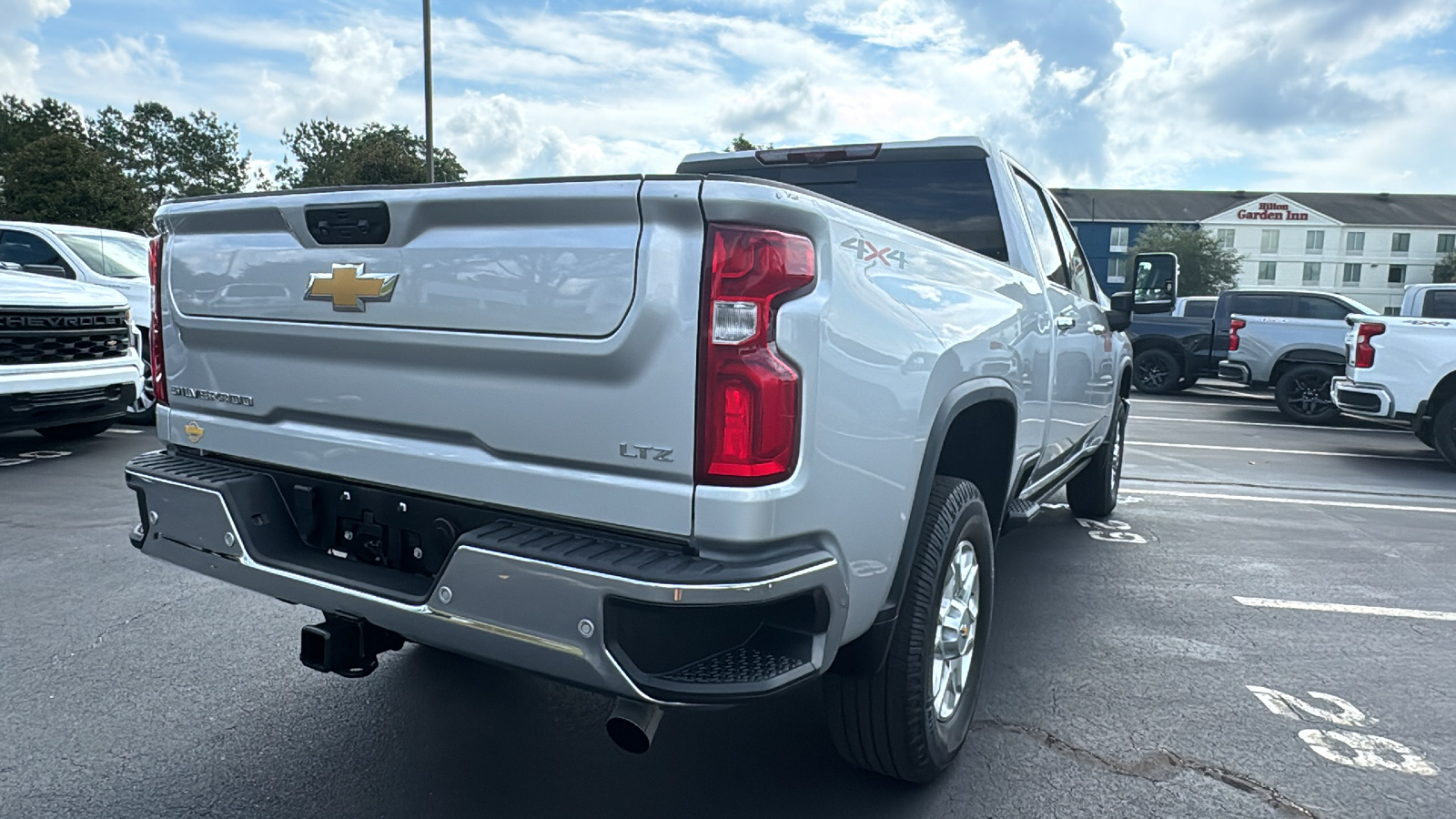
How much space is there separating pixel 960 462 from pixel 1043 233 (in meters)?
1.67

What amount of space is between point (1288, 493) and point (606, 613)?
23.7 ft

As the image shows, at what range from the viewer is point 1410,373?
9055mm

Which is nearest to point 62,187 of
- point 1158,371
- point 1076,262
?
point 1158,371

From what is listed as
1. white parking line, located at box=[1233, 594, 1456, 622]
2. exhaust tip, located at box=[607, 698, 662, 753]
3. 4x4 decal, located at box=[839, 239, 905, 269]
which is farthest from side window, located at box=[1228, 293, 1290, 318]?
exhaust tip, located at box=[607, 698, 662, 753]

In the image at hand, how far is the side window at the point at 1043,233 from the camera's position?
413 cm

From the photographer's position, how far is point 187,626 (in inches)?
153

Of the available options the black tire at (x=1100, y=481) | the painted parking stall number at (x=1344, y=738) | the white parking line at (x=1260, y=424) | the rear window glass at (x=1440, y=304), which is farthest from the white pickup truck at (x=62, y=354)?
the rear window glass at (x=1440, y=304)

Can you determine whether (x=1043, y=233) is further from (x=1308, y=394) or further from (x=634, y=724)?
(x=1308, y=394)

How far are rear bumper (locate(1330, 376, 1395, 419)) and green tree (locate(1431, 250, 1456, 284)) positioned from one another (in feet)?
226

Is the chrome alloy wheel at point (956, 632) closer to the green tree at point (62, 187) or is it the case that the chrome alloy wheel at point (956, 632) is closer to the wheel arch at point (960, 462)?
the wheel arch at point (960, 462)

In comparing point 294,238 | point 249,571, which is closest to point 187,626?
point 249,571

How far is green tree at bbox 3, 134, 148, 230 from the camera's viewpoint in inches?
1465

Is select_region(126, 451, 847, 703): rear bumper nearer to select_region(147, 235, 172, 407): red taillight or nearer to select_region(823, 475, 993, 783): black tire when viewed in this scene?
select_region(823, 475, 993, 783): black tire

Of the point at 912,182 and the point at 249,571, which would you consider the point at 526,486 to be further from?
the point at 912,182
